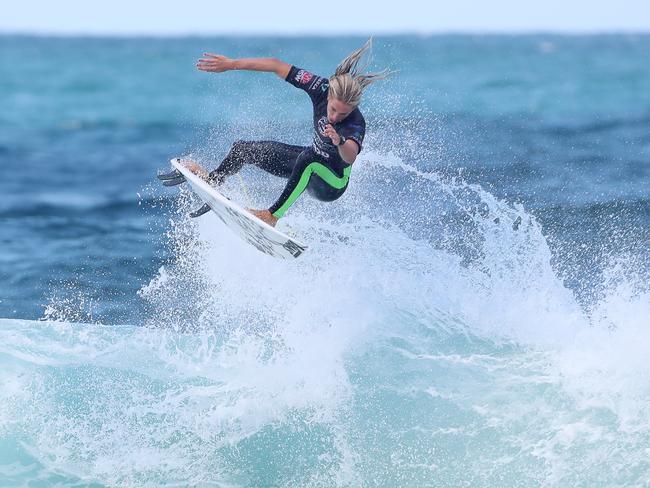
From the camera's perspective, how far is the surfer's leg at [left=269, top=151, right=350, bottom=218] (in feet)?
29.0

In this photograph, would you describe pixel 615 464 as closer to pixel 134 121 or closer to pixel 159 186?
pixel 159 186

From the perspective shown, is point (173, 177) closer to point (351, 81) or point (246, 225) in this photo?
point (246, 225)

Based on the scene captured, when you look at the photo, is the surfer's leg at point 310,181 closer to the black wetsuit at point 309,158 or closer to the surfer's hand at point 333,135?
the black wetsuit at point 309,158

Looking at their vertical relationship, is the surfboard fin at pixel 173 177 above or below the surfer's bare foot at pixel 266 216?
below

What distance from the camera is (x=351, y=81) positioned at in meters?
8.15

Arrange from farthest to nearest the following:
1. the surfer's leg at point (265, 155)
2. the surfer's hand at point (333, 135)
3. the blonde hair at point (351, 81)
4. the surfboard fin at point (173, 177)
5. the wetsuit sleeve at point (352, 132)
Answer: the surfboard fin at point (173, 177), the surfer's leg at point (265, 155), the wetsuit sleeve at point (352, 132), the blonde hair at point (351, 81), the surfer's hand at point (333, 135)

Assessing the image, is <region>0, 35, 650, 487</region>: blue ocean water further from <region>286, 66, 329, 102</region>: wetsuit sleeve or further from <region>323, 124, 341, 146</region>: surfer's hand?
<region>323, 124, 341, 146</region>: surfer's hand

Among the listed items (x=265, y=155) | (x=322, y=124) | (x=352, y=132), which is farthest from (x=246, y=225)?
(x=352, y=132)

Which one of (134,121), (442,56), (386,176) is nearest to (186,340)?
(386,176)

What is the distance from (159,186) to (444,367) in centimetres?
1162

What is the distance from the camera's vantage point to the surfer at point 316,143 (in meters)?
8.23

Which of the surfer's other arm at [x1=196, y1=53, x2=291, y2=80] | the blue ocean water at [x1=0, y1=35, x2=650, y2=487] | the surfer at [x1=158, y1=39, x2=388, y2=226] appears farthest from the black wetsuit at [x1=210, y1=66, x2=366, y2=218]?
the blue ocean water at [x1=0, y1=35, x2=650, y2=487]

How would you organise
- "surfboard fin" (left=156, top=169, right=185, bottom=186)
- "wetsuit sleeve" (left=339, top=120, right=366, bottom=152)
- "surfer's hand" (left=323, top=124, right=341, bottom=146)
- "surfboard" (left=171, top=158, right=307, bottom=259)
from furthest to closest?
"surfboard fin" (left=156, top=169, right=185, bottom=186) → "surfboard" (left=171, top=158, right=307, bottom=259) → "wetsuit sleeve" (left=339, top=120, right=366, bottom=152) → "surfer's hand" (left=323, top=124, right=341, bottom=146)

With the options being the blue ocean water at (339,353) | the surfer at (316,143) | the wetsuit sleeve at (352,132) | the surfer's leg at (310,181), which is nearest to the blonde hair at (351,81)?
the surfer at (316,143)
